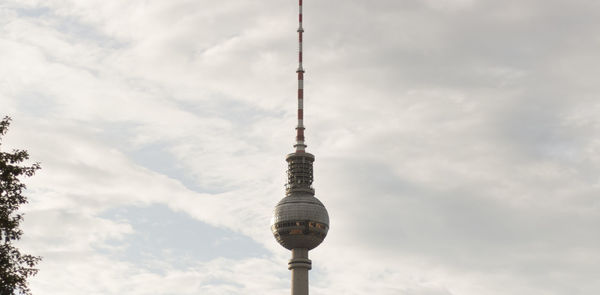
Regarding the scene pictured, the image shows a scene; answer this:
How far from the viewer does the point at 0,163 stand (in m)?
49.7

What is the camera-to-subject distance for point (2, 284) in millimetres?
48531

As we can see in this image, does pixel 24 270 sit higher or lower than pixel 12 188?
lower

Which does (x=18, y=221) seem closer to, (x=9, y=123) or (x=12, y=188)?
(x=12, y=188)

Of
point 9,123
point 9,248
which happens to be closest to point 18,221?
point 9,248

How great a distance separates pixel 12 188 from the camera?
164 ft

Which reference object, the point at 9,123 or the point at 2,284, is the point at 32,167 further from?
the point at 2,284

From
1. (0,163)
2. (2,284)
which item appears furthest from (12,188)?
(2,284)

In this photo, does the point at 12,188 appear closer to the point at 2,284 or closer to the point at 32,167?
the point at 32,167

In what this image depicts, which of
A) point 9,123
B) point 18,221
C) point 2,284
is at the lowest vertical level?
point 2,284

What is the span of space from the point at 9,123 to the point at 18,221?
5123 mm

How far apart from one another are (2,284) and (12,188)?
5.06m

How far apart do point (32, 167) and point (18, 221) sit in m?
2.96

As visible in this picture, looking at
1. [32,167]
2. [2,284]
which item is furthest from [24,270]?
[32,167]

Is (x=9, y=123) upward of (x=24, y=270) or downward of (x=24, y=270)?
upward
